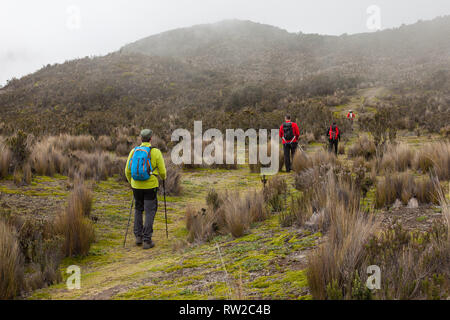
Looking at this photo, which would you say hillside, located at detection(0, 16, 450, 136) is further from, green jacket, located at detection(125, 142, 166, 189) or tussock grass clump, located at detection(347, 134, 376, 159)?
green jacket, located at detection(125, 142, 166, 189)

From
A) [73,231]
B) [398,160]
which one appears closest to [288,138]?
[398,160]

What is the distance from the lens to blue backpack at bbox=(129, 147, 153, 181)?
5.13 meters

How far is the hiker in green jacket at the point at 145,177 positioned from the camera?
16.9 ft

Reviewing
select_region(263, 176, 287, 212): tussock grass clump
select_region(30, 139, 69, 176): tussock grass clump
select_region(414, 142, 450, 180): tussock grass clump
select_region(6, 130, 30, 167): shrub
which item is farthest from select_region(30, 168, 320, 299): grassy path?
select_region(414, 142, 450, 180): tussock grass clump

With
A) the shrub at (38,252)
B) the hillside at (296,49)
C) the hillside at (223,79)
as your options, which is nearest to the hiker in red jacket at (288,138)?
the shrub at (38,252)

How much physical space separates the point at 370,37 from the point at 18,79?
62234 millimetres

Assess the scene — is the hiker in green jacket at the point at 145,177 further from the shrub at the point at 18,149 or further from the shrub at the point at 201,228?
the shrub at the point at 18,149

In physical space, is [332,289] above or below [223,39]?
below

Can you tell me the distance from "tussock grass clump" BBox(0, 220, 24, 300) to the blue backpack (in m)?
2.11

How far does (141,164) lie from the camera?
5133 millimetres

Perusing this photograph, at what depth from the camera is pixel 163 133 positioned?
18.1m

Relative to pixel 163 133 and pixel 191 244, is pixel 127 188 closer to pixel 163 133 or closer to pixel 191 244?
pixel 191 244

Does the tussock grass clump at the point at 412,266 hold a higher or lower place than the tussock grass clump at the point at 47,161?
lower

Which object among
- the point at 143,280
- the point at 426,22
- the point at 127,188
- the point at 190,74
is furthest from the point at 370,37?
the point at 143,280
